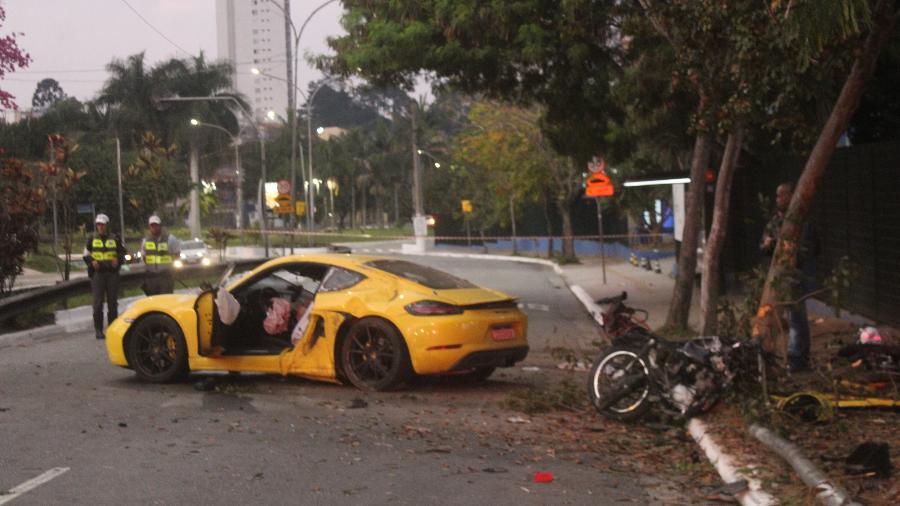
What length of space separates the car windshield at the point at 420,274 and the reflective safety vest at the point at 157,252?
27.9 ft

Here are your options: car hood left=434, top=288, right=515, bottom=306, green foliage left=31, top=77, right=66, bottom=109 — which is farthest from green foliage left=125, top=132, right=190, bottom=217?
green foliage left=31, top=77, right=66, bottom=109

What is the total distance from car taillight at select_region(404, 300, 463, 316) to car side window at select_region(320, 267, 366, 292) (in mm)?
738

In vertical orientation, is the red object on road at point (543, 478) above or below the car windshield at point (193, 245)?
below

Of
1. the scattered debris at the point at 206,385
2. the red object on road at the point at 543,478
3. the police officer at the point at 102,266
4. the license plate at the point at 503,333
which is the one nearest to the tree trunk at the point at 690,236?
the license plate at the point at 503,333

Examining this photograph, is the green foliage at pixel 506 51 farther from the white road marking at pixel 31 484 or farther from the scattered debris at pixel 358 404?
the white road marking at pixel 31 484

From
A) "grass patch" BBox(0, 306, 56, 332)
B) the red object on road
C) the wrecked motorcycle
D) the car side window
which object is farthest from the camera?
"grass patch" BBox(0, 306, 56, 332)

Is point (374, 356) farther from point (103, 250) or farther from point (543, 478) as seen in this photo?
point (103, 250)

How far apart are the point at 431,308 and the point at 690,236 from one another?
5890 millimetres

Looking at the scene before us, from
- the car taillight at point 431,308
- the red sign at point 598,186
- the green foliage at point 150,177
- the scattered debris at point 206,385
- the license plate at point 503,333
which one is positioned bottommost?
the scattered debris at point 206,385

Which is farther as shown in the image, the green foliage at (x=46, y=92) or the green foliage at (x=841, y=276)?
the green foliage at (x=46, y=92)

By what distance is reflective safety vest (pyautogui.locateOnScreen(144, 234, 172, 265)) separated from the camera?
20.2m

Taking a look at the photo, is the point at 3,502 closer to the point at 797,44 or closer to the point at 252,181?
the point at 797,44

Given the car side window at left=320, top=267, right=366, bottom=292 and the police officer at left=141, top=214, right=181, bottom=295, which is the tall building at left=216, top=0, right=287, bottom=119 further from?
the car side window at left=320, top=267, right=366, bottom=292

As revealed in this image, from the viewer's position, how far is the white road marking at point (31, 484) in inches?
286
